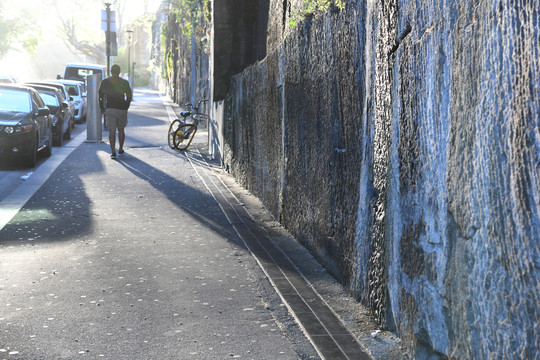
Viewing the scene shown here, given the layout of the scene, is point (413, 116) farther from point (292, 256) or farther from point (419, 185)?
point (292, 256)

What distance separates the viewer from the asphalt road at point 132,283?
4238 mm

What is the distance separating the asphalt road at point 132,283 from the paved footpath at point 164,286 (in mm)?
11

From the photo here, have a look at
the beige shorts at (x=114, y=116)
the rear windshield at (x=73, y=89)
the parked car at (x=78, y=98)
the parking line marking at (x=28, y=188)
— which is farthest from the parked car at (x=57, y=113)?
the rear windshield at (x=73, y=89)

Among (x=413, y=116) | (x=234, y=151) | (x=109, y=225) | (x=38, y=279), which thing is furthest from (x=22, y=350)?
(x=234, y=151)

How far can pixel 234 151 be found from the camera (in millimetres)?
12070

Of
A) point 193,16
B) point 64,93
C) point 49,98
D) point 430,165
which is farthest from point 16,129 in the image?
point 193,16

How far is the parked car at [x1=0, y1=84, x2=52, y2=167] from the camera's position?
507 inches

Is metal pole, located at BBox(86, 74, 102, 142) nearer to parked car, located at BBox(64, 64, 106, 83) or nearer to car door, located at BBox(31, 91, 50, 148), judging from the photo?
car door, located at BBox(31, 91, 50, 148)

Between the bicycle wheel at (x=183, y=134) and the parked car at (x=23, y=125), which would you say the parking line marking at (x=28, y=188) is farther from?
the bicycle wheel at (x=183, y=134)

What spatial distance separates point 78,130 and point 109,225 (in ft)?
54.1

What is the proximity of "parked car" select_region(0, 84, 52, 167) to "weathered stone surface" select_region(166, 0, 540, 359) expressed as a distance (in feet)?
25.3

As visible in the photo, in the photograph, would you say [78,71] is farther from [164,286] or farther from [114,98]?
[164,286]

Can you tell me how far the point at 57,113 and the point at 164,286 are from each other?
45.1 feet

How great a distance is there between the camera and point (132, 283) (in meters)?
5.55
